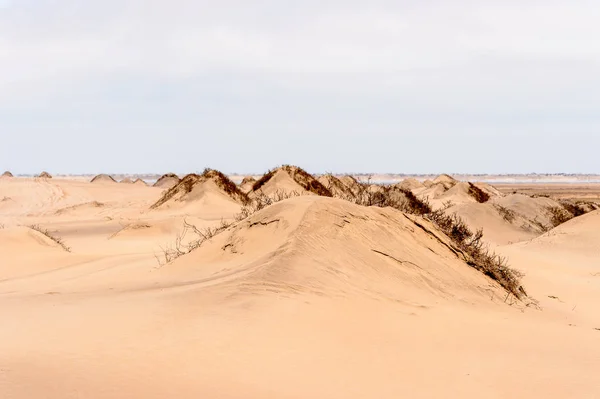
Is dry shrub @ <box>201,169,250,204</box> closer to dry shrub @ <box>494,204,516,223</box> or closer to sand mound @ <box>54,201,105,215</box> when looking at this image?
sand mound @ <box>54,201,105,215</box>

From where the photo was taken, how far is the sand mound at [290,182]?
30.3m

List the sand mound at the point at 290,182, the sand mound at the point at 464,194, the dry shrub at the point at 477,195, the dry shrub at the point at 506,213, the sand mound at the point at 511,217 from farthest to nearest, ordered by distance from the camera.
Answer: the dry shrub at the point at 477,195
the sand mound at the point at 464,194
the sand mound at the point at 290,182
the dry shrub at the point at 506,213
the sand mound at the point at 511,217

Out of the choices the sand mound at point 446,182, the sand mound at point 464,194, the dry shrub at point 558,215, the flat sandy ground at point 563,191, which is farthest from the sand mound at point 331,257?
the flat sandy ground at point 563,191

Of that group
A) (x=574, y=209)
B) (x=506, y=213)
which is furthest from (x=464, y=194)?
(x=506, y=213)

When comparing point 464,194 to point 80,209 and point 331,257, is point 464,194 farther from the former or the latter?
point 331,257

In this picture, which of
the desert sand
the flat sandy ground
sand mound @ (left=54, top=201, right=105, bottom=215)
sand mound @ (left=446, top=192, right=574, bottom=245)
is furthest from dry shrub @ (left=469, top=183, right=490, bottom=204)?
the desert sand

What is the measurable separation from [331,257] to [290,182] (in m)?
22.8

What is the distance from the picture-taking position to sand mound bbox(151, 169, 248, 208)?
30.9 metres

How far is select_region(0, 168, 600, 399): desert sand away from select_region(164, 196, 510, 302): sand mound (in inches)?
1.0

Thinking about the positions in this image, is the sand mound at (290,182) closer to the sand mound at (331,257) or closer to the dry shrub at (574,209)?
the dry shrub at (574,209)

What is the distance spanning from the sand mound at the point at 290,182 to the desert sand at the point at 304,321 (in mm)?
17395

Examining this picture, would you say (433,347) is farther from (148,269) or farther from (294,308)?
(148,269)

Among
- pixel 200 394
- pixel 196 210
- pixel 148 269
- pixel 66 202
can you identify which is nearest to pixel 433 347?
pixel 200 394

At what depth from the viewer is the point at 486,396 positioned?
16.0 ft
